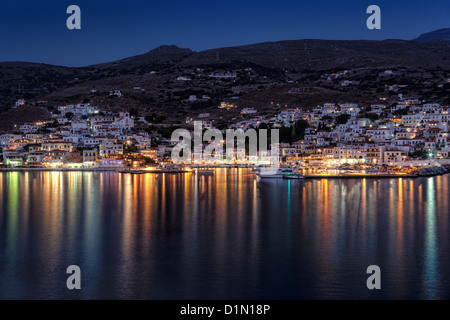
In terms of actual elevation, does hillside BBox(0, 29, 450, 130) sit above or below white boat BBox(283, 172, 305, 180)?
above

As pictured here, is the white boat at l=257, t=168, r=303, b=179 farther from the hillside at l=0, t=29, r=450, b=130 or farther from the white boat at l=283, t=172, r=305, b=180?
the hillside at l=0, t=29, r=450, b=130

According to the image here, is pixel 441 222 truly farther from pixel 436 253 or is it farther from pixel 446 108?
pixel 446 108

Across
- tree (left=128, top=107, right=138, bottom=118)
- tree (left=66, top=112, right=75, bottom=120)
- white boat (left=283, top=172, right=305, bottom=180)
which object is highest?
tree (left=128, top=107, right=138, bottom=118)

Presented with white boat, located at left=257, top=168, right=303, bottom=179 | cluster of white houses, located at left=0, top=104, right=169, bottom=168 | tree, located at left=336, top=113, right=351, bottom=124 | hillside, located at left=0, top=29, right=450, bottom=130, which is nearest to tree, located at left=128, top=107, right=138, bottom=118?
hillside, located at left=0, top=29, right=450, bottom=130

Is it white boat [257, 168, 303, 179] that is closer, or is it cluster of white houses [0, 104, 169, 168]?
white boat [257, 168, 303, 179]

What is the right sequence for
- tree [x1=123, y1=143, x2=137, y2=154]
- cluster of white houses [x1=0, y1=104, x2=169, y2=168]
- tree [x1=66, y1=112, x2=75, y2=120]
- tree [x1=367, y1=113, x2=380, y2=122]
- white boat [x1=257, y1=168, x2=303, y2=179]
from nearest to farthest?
white boat [x1=257, y1=168, x2=303, y2=179] < cluster of white houses [x1=0, y1=104, x2=169, y2=168] < tree [x1=123, y1=143, x2=137, y2=154] < tree [x1=367, y1=113, x2=380, y2=122] < tree [x1=66, y1=112, x2=75, y2=120]

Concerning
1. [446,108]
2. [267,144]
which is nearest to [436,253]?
[267,144]

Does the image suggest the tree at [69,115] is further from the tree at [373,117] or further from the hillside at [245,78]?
the tree at [373,117]

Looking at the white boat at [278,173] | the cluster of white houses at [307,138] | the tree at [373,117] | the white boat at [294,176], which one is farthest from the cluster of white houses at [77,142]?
the tree at [373,117]
